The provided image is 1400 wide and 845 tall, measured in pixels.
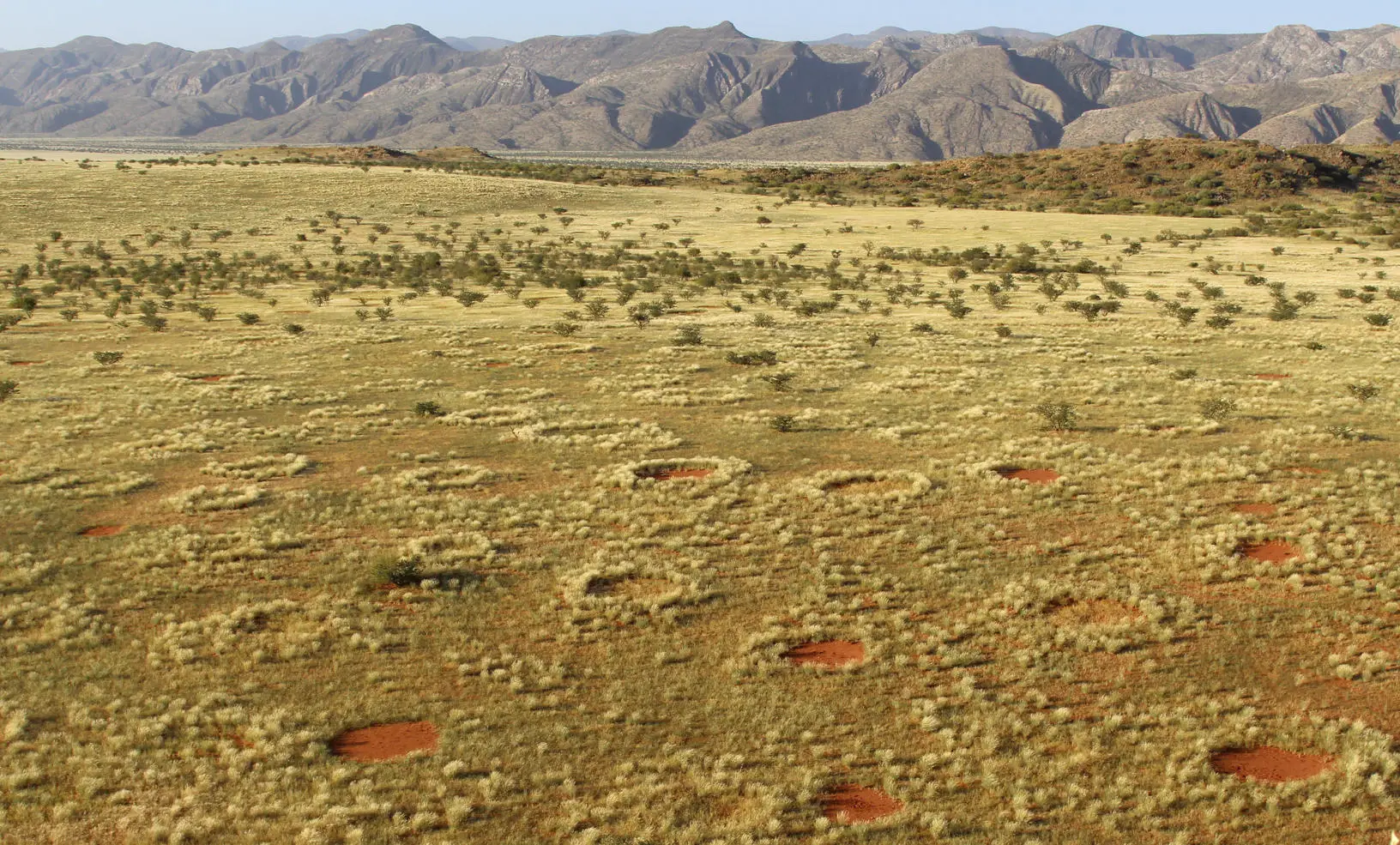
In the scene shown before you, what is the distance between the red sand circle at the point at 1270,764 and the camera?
9945 millimetres

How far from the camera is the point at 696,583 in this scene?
560 inches

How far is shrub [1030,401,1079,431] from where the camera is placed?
75.4ft

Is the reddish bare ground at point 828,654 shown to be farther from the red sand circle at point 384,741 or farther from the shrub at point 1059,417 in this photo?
the shrub at point 1059,417

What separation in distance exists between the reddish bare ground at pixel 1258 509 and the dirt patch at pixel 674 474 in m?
9.61

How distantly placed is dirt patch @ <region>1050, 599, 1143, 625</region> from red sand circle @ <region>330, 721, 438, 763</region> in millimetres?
8165

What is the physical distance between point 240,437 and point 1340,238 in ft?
266

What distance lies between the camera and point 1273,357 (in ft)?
106

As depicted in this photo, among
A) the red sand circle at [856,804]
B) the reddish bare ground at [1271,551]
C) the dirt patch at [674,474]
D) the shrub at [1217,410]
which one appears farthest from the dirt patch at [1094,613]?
the shrub at [1217,410]

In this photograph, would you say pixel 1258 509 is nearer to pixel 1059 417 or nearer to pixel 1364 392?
pixel 1059 417

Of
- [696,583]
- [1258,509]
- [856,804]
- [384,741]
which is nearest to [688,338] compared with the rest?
[1258,509]

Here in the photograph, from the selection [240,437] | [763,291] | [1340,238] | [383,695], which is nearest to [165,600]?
[383,695]

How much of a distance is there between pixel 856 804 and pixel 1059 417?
15.5 m

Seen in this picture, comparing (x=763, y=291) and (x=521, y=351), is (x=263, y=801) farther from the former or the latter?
(x=763, y=291)

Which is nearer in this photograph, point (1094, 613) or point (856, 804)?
point (856, 804)
